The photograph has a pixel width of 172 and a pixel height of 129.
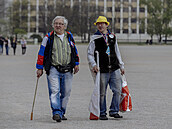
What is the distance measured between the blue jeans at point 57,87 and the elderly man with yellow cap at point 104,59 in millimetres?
464

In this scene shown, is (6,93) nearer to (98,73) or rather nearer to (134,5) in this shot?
(98,73)

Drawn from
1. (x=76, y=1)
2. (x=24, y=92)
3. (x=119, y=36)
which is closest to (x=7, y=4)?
(x=76, y=1)

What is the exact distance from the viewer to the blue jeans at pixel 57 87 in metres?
7.42

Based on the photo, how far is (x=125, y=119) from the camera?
7855mm

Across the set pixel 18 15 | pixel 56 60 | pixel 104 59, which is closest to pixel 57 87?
pixel 56 60

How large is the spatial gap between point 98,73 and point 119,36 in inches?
4938

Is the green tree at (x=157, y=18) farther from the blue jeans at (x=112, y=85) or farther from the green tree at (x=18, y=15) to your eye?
the blue jeans at (x=112, y=85)

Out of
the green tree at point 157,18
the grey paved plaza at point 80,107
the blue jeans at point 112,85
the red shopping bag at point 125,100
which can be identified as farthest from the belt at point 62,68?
the green tree at point 157,18

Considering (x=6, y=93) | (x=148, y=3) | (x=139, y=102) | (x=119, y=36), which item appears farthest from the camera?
(x=119, y=36)

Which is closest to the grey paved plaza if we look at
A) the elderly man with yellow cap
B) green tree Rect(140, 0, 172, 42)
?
the elderly man with yellow cap

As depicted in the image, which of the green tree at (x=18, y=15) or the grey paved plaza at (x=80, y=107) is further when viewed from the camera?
the green tree at (x=18, y=15)

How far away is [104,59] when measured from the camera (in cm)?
764

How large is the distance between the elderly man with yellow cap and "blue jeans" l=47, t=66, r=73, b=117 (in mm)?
464

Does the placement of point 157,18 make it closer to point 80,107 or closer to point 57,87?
point 80,107
